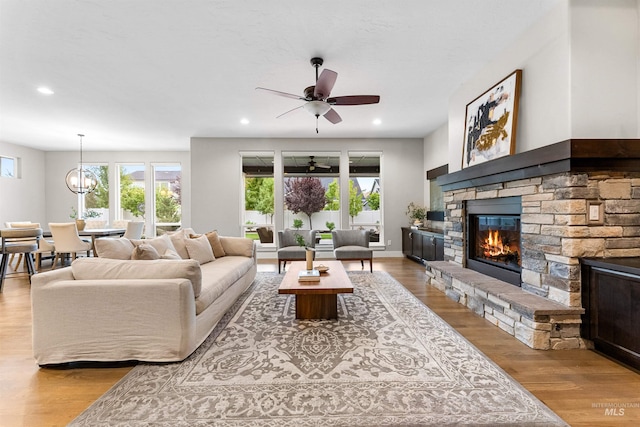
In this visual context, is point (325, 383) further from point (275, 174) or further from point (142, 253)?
point (275, 174)

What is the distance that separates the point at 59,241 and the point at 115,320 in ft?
14.7

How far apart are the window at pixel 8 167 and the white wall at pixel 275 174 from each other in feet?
14.7

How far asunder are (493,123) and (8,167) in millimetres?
10131

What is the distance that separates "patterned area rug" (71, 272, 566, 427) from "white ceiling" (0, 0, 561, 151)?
2861mm

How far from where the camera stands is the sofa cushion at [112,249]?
2609mm

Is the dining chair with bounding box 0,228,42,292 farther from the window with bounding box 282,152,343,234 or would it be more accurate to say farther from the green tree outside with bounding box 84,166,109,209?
the window with bounding box 282,152,343,234

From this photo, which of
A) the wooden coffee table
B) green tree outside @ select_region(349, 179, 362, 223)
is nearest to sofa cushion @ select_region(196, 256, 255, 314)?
the wooden coffee table

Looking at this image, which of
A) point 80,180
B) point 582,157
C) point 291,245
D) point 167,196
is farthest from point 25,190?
point 582,157

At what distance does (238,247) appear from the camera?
450cm

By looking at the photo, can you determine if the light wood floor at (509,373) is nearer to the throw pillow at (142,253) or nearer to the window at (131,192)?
the throw pillow at (142,253)

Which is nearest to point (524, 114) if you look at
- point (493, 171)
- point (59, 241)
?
point (493, 171)

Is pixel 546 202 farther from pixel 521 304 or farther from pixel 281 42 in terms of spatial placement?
pixel 281 42
